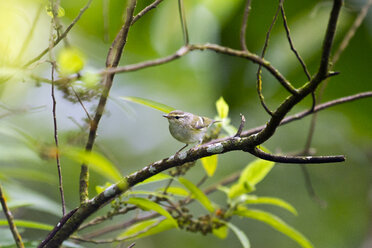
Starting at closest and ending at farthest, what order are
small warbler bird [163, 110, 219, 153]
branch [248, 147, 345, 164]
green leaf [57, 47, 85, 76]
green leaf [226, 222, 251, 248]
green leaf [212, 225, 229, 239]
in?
1. green leaf [57, 47, 85, 76]
2. branch [248, 147, 345, 164]
3. green leaf [226, 222, 251, 248]
4. green leaf [212, 225, 229, 239]
5. small warbler bird [163, 110, 219, 153]

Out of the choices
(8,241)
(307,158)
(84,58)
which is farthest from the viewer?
(8,241)

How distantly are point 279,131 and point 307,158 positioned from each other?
3.36 meters

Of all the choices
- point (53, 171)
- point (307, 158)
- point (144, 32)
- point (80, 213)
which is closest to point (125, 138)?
point (53, 171)

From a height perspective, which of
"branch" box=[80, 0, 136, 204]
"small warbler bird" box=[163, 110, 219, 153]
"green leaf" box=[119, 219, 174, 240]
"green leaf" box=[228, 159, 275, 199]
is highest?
"small warbler bird" box=[163, 110, 219, 153]

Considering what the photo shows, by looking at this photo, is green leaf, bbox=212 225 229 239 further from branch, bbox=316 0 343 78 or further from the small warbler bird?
branch, bbox=316 0 343 78

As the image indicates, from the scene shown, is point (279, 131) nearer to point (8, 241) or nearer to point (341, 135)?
point (341, 135)

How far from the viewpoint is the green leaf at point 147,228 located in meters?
1.38

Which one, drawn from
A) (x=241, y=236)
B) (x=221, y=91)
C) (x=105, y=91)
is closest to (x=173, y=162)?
(x=105, y=91)

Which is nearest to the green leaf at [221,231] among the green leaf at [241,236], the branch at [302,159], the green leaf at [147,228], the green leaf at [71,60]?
the green leaf at [241,236]

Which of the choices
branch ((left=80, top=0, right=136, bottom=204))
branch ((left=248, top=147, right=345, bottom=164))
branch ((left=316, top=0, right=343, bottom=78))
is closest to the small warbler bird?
branch ((left=80, top=0, right=136, bottom=204))

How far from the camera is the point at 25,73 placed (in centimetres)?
74

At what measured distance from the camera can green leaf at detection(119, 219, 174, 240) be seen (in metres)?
1.38

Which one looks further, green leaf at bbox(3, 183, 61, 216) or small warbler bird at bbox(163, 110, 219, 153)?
small warbler bird at bbox(163, 110, 219, 153)

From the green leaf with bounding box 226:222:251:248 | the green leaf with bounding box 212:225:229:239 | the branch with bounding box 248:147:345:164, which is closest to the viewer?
the branch with bounding box 248:147:345:164
